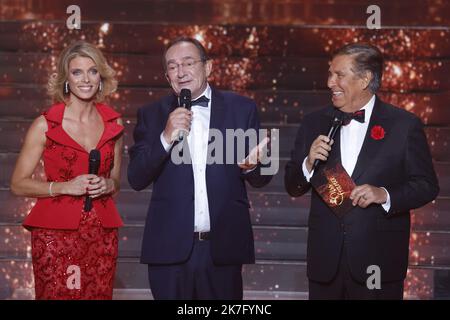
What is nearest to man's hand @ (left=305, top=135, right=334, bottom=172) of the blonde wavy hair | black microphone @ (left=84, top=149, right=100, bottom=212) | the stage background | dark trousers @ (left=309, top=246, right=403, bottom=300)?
dark trousers @ (left=309, top=246, right=403, bottom=300)

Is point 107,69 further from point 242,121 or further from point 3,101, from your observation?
point 3,101

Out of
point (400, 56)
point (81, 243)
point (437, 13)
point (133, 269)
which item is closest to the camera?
point (81, 243)

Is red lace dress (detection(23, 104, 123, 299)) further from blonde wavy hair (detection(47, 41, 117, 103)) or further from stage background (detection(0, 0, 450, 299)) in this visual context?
stage background (detection(0, 0, 450, 299))

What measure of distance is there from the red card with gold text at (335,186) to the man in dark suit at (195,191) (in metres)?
0.20

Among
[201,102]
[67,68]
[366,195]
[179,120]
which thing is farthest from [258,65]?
[179,120]

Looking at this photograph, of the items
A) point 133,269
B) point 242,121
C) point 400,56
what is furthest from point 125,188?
point 242,121

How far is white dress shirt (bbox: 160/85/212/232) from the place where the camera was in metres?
4.05

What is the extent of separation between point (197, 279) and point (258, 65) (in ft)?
9.89

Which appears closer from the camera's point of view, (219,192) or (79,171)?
(219,192)

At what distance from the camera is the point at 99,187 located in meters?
4.25

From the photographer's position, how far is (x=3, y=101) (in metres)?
6.68

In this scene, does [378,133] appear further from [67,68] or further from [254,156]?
[67,68]
